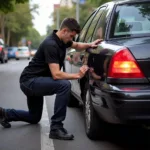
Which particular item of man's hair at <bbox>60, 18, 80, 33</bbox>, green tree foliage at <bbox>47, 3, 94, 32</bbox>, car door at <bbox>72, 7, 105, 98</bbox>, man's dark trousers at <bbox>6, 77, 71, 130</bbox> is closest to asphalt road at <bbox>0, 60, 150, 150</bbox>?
man's dark trousers at <bbox>6, 77, 71, 130</bbox>

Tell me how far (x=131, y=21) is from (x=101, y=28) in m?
0.43

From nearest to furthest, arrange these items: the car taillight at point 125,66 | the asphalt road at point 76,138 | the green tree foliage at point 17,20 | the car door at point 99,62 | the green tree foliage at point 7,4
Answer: the car taillight at point 125,66 → the car door at point 99,62 → the asphalt road at point 76,138 → the green tree foliage at point 7,4 → the green tree foliage at point 17,20

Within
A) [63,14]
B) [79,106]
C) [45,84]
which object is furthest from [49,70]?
[63,14]

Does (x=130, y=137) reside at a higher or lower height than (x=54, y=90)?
lower

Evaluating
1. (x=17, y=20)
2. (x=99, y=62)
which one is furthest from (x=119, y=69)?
(x=17, y=20)

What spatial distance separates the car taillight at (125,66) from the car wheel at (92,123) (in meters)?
0.84

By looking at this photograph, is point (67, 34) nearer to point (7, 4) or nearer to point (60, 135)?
point (60, 135)

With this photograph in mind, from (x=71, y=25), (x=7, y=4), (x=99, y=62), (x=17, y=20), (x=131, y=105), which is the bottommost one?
(x=17, y=20)

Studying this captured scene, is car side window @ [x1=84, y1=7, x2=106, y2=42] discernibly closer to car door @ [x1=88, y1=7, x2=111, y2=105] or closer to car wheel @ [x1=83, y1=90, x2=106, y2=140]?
car door @ [x1=88, y1=7, x2=111, y2=105]

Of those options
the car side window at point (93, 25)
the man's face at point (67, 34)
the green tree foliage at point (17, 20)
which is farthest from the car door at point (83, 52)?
the green tree foliage at point (17, 20)

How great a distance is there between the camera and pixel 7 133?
573cm

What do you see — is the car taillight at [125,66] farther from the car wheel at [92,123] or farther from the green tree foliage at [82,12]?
the green tree foliage at [82,12]

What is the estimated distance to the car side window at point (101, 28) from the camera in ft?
16.7

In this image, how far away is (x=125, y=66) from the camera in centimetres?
432
